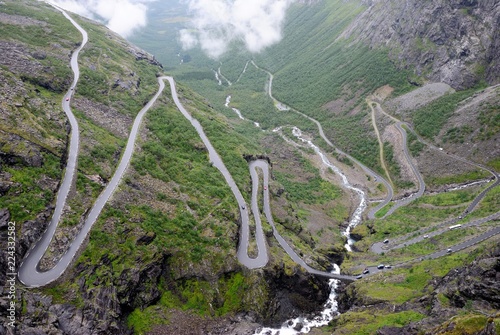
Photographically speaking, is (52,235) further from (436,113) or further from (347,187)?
(436,113)

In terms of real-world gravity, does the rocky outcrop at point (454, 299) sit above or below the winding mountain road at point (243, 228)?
below

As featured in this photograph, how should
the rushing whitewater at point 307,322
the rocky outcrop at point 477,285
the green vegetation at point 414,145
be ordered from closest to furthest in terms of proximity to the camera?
the rocky outcrop at point 477,285 → the rushing whitewater at point 307,322 → the green vegetation at point 414,145

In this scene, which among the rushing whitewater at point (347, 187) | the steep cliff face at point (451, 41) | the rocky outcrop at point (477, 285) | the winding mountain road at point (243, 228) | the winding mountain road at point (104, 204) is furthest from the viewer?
the steep cliff face at point (451, 41)

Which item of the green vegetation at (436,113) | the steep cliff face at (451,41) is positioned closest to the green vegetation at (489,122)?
the green vegetation at (436,113)

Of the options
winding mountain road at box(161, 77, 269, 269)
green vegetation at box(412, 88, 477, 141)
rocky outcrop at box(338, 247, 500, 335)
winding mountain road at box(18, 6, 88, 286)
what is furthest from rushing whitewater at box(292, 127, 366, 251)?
winding mountain road at box(18, 6, 88, 286)

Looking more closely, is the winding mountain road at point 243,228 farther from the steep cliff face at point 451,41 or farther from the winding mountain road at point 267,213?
the steep cliff face at point 451,41

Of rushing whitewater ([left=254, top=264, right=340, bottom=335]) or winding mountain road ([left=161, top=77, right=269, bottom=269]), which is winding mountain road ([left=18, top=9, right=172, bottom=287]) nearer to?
winding mountain road ([left=161, top=77, right=269, bottom=269])

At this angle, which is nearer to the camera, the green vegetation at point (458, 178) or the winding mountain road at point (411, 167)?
the green vegetation at point (458, 178)

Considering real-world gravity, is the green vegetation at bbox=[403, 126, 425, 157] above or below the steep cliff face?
below
